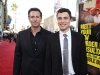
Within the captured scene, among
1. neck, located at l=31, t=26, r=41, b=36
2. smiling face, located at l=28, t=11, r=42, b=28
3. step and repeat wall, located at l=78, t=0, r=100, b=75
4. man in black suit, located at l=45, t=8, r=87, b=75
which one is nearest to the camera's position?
man in black suit, located at l=45, t=8, r=87, b=75

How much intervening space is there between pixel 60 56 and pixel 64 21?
42cm

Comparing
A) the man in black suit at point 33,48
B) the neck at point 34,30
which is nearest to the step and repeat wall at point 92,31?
the man in black suit at point 33,48

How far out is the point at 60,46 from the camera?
105 inches

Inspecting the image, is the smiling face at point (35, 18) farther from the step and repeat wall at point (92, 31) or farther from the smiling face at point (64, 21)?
the step and repeat wall at point (92, 31)

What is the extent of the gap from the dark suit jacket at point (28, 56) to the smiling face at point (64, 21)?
1.85ft

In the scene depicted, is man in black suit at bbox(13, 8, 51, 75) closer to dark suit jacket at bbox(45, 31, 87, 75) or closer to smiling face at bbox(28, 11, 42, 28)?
smiling face at bbox(28, 11, 42, 28)

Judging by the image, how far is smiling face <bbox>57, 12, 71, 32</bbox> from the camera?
2641mm

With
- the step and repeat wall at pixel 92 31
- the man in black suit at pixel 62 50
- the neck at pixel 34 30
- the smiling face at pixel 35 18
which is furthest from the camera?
the step and repeat wall at pixel 92 31

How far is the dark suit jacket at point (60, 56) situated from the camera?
2.65m

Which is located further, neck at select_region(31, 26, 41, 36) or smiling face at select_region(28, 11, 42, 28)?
neck at select_region(31, 26, 41, 36)

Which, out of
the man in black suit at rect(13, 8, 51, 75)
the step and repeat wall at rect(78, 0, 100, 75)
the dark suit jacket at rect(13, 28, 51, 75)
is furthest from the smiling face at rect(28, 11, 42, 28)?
the step and repeat wall at rect(78, 0, 100, 75)

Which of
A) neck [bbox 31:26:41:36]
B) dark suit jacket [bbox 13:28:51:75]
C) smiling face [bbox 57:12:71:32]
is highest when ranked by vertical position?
smiling face [bbox 57:12:71:32]

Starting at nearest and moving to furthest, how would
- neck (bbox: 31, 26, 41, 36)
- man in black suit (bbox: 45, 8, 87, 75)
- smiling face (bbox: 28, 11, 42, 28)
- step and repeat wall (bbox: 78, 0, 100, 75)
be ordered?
man in black suit (bbox: 45, 8, 87, 75)
smiling face (bbox: 28, 11, 42, 28)
neck (bbox: 31, 26, 41, 36)
step and repeat wall (bbox: 78, 0, 100, 75)

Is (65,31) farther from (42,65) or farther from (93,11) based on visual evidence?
(93,11)
